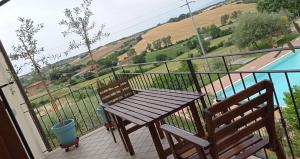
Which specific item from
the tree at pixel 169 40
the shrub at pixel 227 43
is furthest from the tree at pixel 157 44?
the shrub at pixel 227 43

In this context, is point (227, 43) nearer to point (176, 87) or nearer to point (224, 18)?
point (224, 18)

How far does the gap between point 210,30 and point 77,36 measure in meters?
24.9

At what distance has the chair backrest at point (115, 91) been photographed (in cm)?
495

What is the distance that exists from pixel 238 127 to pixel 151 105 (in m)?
1.56

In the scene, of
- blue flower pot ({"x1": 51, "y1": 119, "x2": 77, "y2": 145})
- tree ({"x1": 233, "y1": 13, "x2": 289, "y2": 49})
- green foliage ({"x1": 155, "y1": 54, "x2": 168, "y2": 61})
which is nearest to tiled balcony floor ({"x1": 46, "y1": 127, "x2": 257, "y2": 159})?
blue flower pot ({"x1": 51, "y1": 119, "x2": 77, "y2": 145})

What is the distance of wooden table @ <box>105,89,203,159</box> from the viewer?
127 inches

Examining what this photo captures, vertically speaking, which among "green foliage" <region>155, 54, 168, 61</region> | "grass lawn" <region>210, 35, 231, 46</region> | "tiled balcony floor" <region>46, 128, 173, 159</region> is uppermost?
"tiled balcony floor" <region>46, 128, 173, 159</region>

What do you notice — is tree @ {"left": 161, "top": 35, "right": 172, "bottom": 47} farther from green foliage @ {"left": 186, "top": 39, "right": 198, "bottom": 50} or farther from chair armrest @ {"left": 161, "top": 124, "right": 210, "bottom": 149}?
chair armrest @ {"left": 161, "top": 124, "right": 210, "bottom": 149}

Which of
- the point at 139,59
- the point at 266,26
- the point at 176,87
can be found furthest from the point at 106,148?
the point at 139,59

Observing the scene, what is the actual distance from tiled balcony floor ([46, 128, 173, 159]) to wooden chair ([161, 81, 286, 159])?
1774 millimetres

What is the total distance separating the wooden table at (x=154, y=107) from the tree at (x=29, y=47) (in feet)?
7.27

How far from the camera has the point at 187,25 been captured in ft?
107

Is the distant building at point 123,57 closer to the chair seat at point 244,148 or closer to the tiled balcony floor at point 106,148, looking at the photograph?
the tiled balcony floor at point 106,148

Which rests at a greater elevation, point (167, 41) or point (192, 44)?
point (167, 41)
